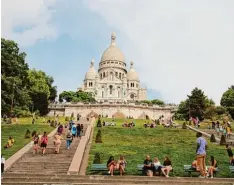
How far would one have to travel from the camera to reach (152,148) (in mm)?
19859

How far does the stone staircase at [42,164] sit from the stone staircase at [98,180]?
24cm

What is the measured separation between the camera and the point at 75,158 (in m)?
15.5

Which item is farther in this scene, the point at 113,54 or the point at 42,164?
the point at 113,54

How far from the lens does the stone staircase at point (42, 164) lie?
45.3ft

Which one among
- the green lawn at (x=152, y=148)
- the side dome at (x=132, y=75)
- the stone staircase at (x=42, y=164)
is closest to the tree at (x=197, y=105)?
the green lawn at (x=152, y=148)

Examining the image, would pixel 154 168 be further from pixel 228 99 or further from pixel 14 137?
pixel 228 99

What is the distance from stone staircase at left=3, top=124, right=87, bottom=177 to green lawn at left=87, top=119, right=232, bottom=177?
1.10 meters

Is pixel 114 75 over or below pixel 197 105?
over

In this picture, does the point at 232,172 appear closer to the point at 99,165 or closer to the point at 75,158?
the point at 99,165

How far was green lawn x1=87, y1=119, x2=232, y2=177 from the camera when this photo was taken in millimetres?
15977

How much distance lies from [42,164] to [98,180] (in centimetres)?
351

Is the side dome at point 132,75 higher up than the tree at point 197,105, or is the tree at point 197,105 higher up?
the side dome at point 132,75

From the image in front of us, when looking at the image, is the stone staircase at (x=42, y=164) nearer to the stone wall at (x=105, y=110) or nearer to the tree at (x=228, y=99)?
the stone wall at (x=105, y=110)

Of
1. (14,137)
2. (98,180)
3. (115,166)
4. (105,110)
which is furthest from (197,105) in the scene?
(98,180)
